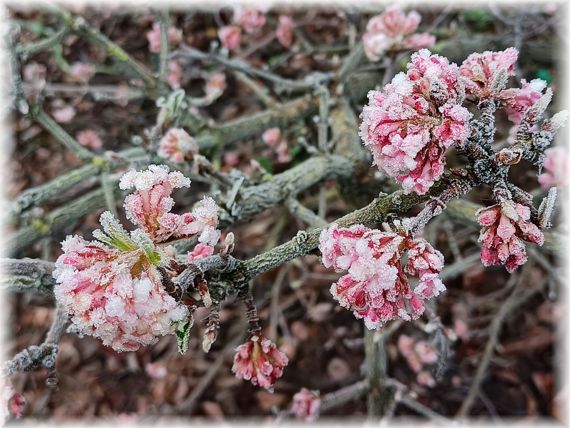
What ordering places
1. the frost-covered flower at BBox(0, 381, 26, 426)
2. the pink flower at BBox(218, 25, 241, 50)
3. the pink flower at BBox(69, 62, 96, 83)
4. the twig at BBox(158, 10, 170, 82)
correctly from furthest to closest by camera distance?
the pink flower at BBox(69, 62, 96, 83) < the pink flower at BBox(218, 25, 241, 50) < the twig at BBox(158, 10, 170, 82) < the frost-covered flower at BBox(0, 381, 26, 426)

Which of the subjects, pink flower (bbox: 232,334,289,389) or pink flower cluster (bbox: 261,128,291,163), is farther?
pink flower cluster (bbox: 261,128,291,163)

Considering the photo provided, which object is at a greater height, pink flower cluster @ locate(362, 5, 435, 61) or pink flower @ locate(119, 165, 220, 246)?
pink flower cluster @ locate(362, 5, 435, 61)

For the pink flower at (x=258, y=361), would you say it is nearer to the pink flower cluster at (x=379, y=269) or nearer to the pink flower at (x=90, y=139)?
the pink flower cluster at (x=379, y=269)

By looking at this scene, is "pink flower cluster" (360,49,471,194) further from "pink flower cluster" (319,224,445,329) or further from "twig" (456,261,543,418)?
"twig" (456,261,543,418)

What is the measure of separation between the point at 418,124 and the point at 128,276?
0.50m

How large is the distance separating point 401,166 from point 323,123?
106 cm

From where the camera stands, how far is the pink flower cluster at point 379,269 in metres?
0.95

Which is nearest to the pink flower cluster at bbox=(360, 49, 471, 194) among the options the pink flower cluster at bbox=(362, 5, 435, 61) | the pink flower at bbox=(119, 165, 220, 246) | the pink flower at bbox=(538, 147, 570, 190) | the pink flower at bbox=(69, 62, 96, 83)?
the pink flower at bbox=(119, 165, 220, 246)

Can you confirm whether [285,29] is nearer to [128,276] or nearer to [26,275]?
[26,275]

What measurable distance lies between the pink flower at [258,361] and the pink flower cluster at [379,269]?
28 cm

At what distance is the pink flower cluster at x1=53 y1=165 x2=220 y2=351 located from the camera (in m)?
0.92

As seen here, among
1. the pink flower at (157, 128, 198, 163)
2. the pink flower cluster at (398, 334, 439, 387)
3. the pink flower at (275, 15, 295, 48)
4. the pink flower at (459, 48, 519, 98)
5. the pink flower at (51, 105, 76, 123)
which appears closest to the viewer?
the pink flower at (459, 48, 519, 98)

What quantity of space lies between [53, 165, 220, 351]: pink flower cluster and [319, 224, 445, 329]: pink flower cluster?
10.2 inches

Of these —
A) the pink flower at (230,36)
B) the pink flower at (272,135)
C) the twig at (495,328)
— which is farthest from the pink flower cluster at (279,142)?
the twig at (495,328)
